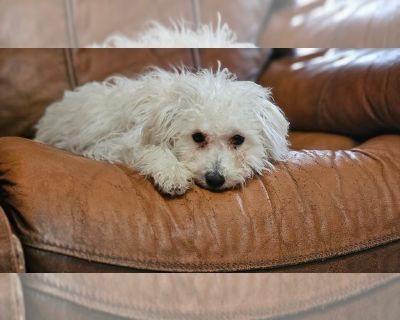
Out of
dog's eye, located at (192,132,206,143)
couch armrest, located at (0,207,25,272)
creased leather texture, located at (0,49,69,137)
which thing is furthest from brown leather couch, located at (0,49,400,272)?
creased leather texture, located at (0,49,69,137)

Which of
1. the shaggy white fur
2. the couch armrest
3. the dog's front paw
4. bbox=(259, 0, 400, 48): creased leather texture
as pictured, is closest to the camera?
the couch armrest

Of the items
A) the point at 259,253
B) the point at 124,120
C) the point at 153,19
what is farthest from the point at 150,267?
the point at 153,19

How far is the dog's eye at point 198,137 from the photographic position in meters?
1.01

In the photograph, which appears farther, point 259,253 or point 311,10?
point 311,10

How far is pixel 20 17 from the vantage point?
1155mm

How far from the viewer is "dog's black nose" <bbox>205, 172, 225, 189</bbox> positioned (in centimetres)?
96

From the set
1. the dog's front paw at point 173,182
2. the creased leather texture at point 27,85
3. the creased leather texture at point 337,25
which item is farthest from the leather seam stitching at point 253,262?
the creased leather texture at point 27,85

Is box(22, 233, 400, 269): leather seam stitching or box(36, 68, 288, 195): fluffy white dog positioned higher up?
box(36, 68, 288, 195): fluffy white dog

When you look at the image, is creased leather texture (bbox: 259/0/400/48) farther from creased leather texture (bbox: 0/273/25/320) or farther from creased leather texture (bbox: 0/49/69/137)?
creased leather texture (bbox: 0/273/25/320)

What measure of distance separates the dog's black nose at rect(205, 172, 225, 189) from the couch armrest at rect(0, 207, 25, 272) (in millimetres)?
318

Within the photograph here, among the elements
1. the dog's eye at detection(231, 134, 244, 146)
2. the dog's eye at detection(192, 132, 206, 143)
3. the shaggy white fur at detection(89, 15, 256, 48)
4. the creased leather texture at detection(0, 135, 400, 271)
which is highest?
the shaggy white fur at detection(89, 15, 256, 48)

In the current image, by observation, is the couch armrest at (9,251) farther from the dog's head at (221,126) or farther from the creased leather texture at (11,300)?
the dog's head at (221,126)

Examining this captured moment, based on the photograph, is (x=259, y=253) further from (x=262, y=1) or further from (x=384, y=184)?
(x=262, y=1)

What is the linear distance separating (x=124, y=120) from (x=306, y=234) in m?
0.43
